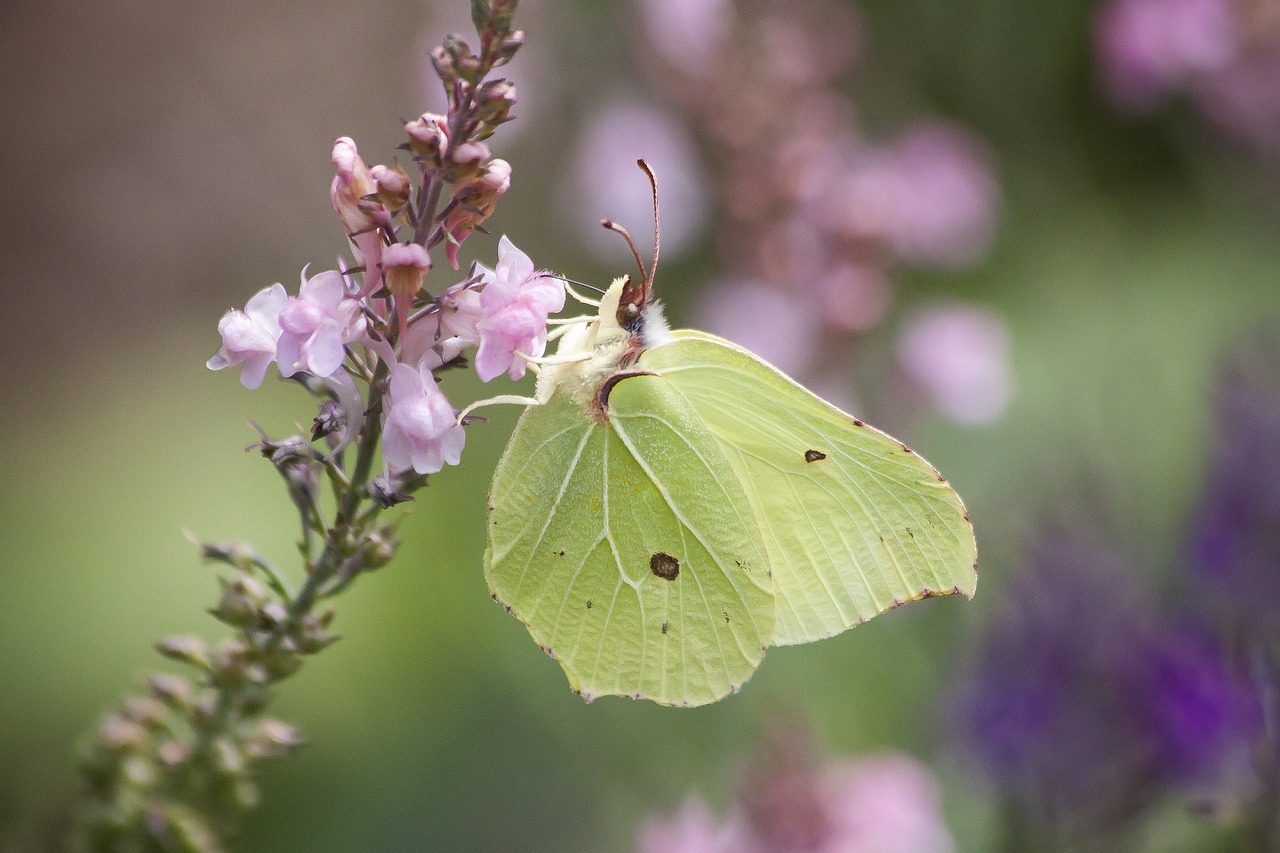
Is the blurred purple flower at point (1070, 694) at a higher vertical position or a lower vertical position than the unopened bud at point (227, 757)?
lower

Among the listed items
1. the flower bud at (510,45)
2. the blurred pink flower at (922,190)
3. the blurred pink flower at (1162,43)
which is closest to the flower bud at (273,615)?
the flower bud at (510,45)

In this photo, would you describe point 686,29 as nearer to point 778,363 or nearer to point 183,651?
point 778,363

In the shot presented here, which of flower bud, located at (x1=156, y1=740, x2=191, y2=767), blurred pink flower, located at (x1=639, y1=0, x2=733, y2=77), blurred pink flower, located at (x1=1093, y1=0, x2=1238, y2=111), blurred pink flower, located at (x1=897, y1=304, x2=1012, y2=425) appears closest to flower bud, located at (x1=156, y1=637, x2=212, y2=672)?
flower bud, located at (x1=156, y1=740, x2=191, y2=767)

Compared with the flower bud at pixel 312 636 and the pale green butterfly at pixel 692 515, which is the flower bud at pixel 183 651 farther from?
the pale green butterfly at pixel 692 515

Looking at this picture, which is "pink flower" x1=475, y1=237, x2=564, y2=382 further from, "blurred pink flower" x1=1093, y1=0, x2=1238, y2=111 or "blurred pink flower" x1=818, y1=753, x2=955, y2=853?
"blurred pink flower" x1=1093, y1=0, x2=1238, y2=111

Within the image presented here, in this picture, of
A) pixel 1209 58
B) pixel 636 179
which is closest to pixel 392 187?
pixel 636 179

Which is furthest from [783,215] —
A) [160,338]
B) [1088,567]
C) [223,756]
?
[160,338]
